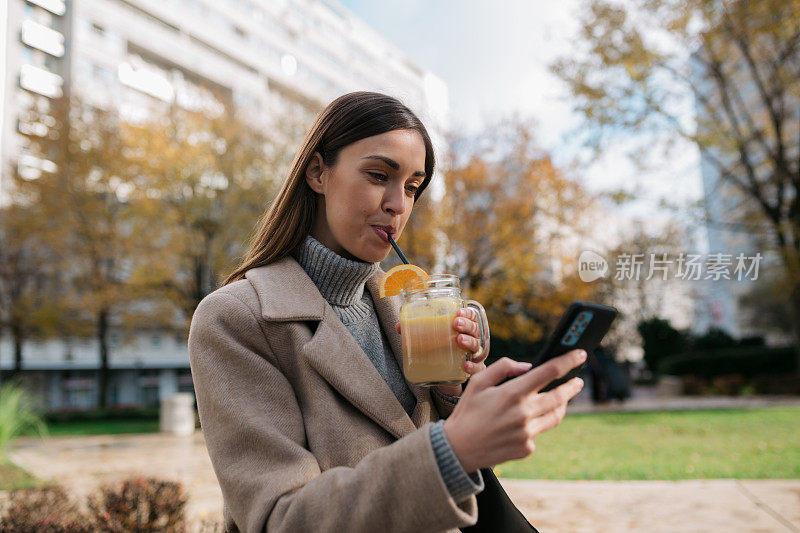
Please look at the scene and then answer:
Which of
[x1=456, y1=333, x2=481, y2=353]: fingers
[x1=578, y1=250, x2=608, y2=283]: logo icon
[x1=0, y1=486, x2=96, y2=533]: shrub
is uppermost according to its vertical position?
[x1=578, y1=250, x2=608, y2=283]: logo icon

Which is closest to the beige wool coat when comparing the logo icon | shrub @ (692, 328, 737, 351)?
the logo icon

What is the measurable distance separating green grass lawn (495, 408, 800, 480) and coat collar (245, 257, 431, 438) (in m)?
5.73

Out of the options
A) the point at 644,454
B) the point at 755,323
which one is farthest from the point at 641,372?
the point at 644,454

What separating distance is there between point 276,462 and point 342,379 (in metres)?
0.26

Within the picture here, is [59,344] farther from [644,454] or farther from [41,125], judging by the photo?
[644,454]

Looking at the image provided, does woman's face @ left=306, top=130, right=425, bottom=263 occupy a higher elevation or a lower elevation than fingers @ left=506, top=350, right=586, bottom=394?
higher

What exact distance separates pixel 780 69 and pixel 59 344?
117 ft

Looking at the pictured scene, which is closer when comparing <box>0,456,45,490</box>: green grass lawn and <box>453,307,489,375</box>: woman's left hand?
<box>453,307,489,375</box>: woman's left hand

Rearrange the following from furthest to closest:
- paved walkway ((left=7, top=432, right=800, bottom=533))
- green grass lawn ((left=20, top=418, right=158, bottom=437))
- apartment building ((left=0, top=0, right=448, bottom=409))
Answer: apartment building ((left=0, top=0, right=448, bottom=409)) → green grass lawn ((left=20, top=418, right=158, bottom=437)) → paved walkway ((left=7, top=432, right=800, bottom=533))

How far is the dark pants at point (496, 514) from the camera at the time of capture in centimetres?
142

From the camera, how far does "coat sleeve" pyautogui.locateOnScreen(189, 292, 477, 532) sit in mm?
1024

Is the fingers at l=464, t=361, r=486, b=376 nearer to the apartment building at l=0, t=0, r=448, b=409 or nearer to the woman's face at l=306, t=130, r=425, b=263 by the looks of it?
the woman's face at l=306, t=130, r=425, b=263

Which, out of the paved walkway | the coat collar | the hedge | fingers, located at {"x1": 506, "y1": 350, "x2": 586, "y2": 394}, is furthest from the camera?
the hedge

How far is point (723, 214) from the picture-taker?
15.4 meters
